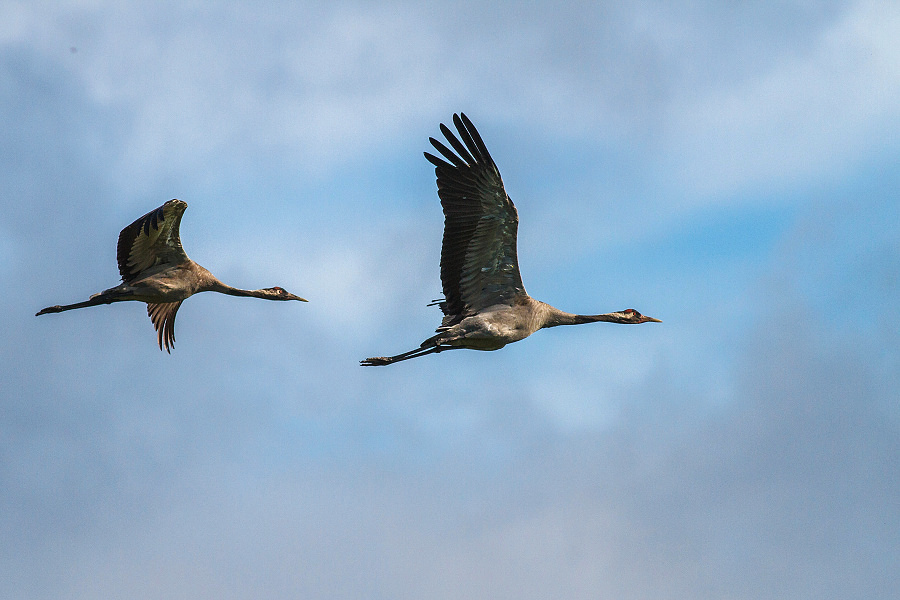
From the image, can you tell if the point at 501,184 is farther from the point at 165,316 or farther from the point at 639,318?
the point at 165,316

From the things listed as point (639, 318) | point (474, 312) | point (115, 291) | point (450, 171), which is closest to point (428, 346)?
point (474, 312)

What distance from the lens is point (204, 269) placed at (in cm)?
2244

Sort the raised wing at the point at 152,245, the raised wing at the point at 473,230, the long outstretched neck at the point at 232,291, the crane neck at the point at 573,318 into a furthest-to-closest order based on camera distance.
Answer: the long outstretched neck at the point at 232,291 → the raised wing at the point at 152,245 → the crane neck at the point at 573,318 → the raised wing at the point at 473,230

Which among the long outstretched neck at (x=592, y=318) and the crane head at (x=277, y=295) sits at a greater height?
the crane head at (x=277, y=295)

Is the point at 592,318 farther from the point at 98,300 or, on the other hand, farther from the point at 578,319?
the point at 98,300

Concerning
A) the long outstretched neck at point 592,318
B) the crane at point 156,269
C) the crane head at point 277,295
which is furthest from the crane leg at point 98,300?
the long outstretched neck at point 592,318

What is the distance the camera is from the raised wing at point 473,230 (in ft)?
60.6

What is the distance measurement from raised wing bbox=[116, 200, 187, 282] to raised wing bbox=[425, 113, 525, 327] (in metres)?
4.55

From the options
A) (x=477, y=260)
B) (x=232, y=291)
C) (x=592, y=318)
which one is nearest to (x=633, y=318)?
(x=592, y=318)

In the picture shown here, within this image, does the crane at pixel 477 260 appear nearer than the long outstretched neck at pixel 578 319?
Yes

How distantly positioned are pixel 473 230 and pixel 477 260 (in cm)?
54

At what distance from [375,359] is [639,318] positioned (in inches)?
178

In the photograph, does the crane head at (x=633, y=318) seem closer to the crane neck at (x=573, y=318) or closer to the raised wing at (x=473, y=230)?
the crane neck at (x=573, y=318)

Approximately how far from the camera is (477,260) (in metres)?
19.1
